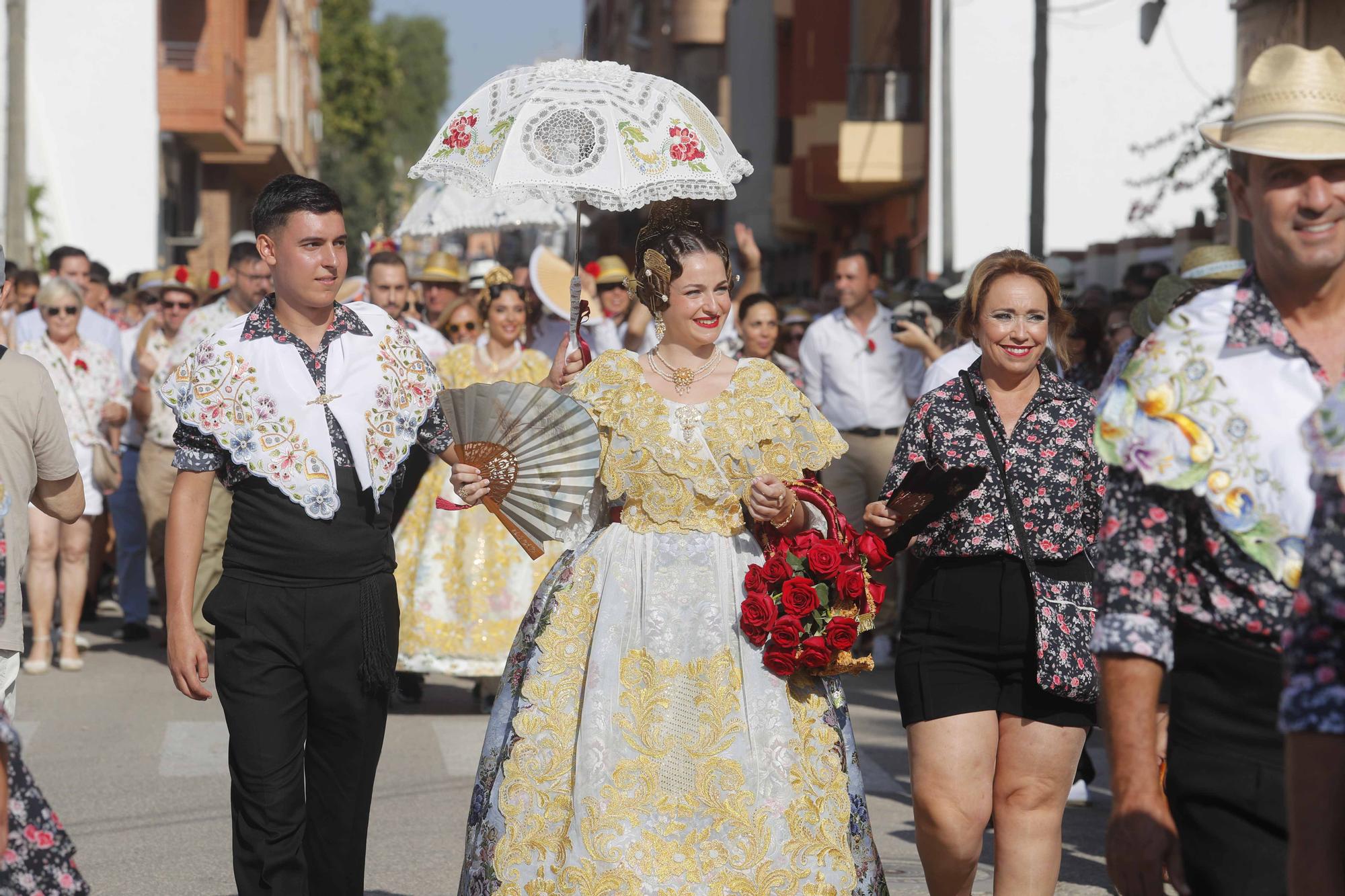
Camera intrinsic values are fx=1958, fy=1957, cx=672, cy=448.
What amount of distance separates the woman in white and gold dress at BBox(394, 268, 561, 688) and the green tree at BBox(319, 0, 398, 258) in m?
51.6

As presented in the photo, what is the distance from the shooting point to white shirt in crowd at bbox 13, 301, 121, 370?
13289 mm

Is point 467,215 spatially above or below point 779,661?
above

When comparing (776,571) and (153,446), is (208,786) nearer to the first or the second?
(776,571)

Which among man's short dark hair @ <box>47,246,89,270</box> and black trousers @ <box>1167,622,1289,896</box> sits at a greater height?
man's short dark hair @ <box>47,246,89,270</box>

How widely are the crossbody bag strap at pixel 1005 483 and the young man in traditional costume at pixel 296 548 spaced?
5.32 feet

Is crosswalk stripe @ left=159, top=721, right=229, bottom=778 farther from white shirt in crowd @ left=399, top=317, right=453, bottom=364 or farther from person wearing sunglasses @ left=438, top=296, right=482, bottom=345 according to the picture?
person wearing sunglasses @ left=438, top=296, right=482, bottom=345

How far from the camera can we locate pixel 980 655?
5500mm

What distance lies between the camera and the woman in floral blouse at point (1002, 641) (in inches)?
214

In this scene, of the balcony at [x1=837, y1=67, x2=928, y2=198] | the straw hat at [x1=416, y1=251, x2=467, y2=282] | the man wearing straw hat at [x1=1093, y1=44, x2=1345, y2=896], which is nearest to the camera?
the man wearing straw hat at [x1=1093, y1=44, x2=1345, y2=896]

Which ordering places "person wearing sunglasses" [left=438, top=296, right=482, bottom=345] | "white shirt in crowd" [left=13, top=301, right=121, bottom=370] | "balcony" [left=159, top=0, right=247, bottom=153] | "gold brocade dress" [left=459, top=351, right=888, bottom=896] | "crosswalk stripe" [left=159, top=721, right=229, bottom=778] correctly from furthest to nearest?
"balcony" [left=159, top=0, right=247, bottom=153] → "white shirt in crowd" [left=13, top=301, right=121, bottom=370] → "person wearing sunglasses" [left=438, top=296, right=482, bottom=345] → "crosswalk stripe" [left=159, top=721, right=229, bottom=778] → "gold brocade dress" [left=459, top=351, right=888, bottom=896]

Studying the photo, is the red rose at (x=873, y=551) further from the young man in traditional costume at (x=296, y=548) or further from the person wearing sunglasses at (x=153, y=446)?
the person wearing sunglasses at (x=153, y=446)

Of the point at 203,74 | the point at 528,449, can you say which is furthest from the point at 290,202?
the point at 203,74

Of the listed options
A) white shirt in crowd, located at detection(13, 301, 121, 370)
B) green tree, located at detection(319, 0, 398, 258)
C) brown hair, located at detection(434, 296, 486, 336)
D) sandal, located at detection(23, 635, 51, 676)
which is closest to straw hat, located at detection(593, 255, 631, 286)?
brown hair, located at detection(434, 296, 486, 336)

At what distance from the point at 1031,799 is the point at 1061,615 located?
519 mm
